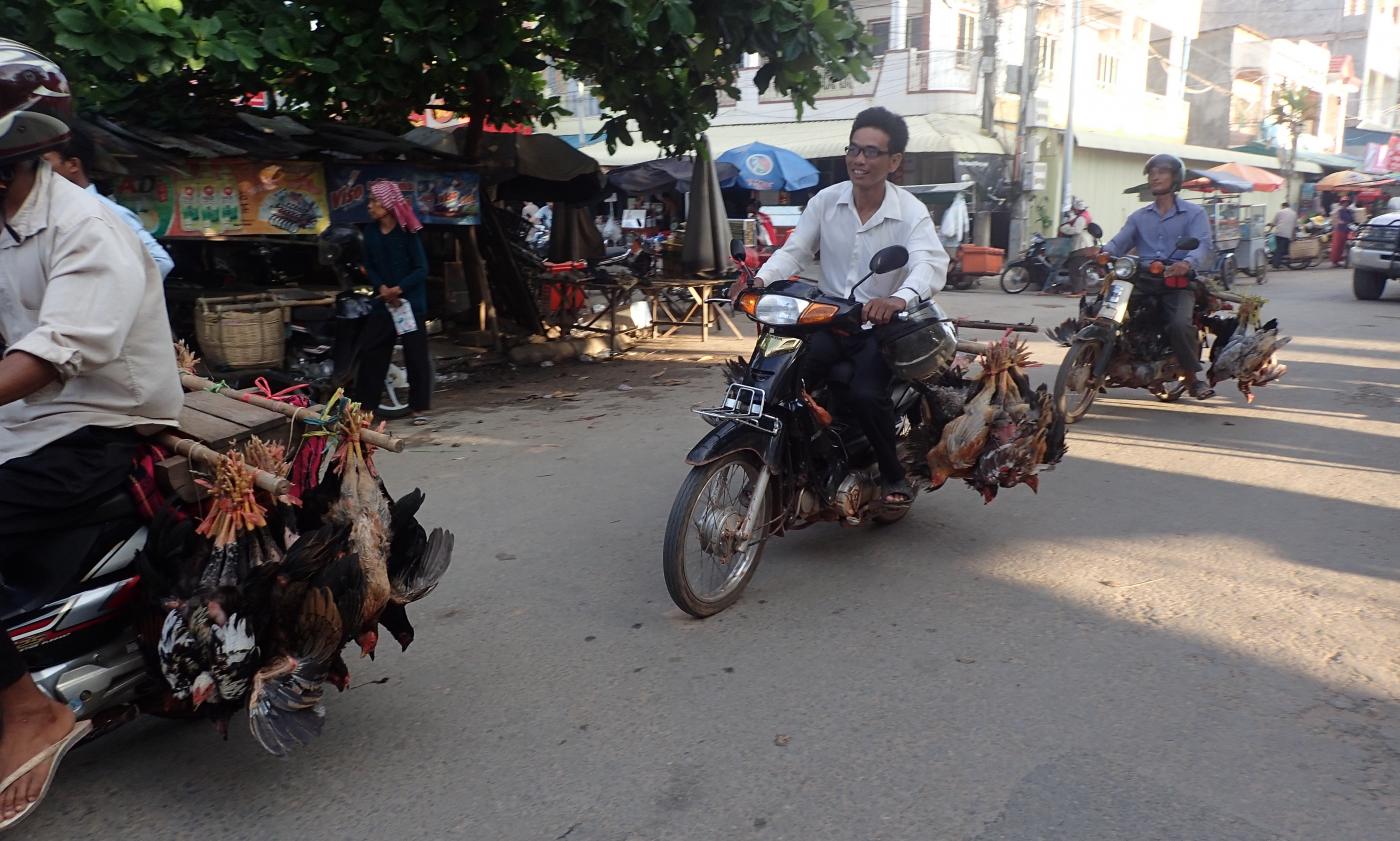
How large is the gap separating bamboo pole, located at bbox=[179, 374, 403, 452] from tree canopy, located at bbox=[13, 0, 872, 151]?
4.06m

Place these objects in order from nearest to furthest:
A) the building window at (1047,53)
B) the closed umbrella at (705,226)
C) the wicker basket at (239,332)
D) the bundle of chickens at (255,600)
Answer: the bundle of chickens at (255,600)
the wicker basket at (239,332)
the closed umbrella at (705,226)
the building window at (1047,53)

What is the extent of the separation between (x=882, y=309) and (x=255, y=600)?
2.41 meters

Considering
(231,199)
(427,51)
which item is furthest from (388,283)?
(427,51)

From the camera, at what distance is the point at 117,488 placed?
8.93ft

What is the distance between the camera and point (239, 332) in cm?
748

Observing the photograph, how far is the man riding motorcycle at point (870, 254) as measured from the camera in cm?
438

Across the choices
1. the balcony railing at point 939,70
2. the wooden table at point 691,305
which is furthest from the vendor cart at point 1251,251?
the wooden table at point 691,305

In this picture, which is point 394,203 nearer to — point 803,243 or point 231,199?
point 231,199

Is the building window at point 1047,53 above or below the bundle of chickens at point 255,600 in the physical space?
above

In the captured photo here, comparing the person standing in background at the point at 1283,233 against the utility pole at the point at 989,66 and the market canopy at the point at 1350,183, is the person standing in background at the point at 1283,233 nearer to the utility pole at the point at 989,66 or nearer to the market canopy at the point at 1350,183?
the market canopy at the point at 1350,183

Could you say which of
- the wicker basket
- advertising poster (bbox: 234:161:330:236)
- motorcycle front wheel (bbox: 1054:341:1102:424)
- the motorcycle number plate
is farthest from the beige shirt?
the motorcycle number plate

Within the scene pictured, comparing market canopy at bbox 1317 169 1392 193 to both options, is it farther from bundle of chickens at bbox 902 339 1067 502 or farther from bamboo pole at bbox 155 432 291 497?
bamboo pole at bbox 155 432 291 497

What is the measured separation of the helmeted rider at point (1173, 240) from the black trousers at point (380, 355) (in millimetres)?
5109

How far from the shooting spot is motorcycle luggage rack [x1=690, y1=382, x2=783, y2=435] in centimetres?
403
